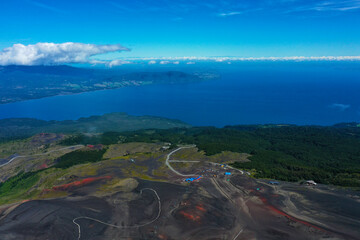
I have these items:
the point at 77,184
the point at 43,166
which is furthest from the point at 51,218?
the point at 43,166

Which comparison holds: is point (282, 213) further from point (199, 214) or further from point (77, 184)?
point (77, 184)

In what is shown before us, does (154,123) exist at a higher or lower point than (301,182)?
lower

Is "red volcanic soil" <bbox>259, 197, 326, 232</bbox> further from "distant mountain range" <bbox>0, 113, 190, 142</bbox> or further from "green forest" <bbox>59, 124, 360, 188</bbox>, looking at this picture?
"distant mountain range" <bbox>0, 113, 190, 142</bbox>

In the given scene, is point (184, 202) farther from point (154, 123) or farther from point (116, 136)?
point (154, 123)

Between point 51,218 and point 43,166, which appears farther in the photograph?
point 43,166

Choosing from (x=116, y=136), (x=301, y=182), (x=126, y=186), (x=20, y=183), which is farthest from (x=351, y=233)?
(x=116, y=136)

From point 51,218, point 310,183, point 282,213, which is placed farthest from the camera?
point 310,183

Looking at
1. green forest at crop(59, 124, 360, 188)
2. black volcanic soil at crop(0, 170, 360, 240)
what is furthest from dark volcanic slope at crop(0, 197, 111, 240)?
green forest at crop(59, 124, 360, 188)

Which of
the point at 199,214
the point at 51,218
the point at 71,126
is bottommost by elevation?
the point at 71,126

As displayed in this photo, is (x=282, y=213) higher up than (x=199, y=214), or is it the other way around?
(x=282, y=213)

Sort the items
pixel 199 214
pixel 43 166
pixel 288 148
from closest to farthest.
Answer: pixel 199 214, pixel 43 166, pixel 288 148

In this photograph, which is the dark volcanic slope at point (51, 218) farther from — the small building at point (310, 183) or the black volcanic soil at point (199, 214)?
the small building at point (310, 183)
